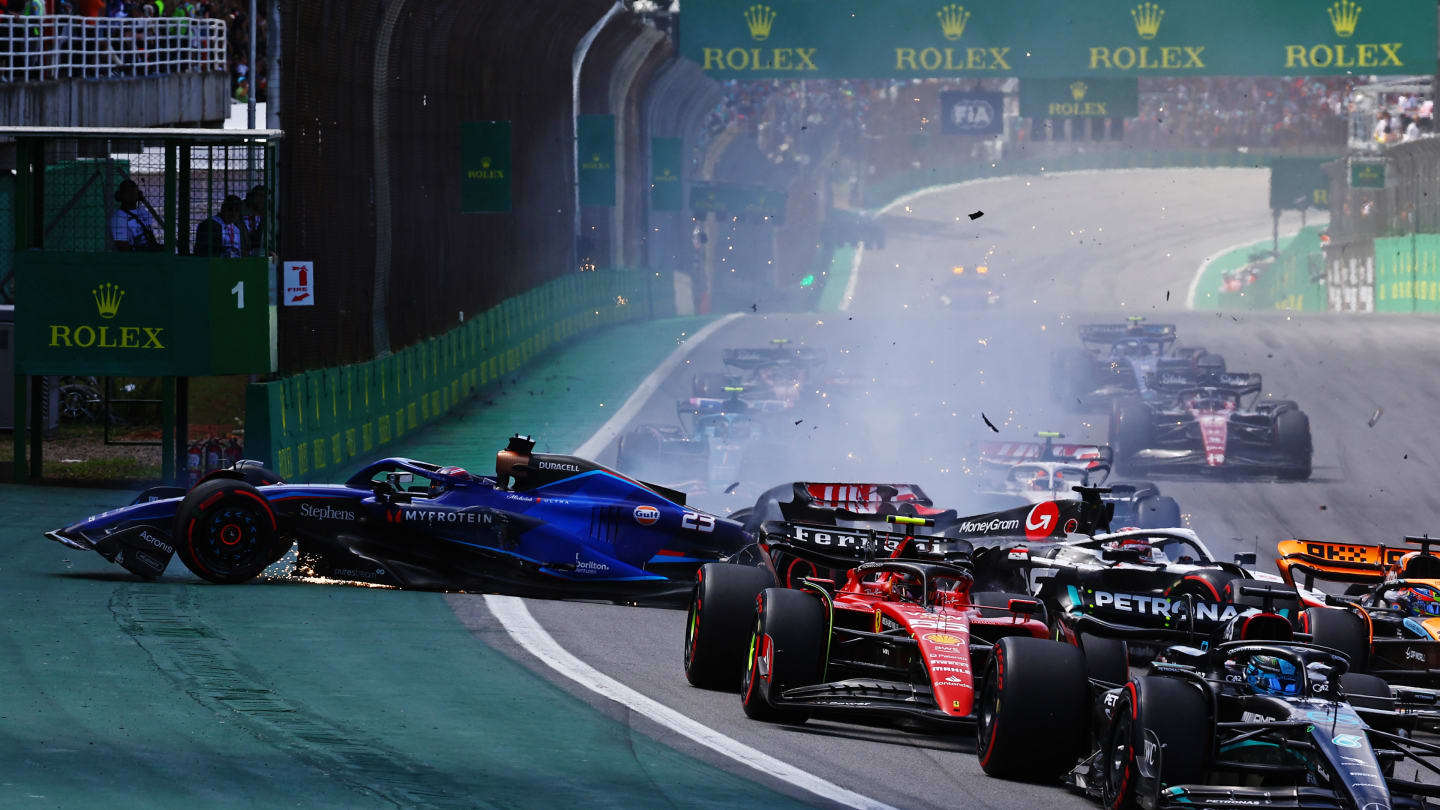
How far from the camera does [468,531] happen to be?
14758 mm

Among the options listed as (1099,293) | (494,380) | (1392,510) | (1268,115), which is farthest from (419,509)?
(1268,115)

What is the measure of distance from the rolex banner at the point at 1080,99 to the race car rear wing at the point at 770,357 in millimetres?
19883

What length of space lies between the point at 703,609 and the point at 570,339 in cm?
2885

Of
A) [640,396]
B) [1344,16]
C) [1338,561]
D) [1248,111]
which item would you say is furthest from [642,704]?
[1248,111]

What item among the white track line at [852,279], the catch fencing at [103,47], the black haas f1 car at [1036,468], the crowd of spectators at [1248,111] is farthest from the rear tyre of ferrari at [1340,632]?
the crowd of spectators at [1248,111]

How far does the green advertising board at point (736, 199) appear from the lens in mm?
60375

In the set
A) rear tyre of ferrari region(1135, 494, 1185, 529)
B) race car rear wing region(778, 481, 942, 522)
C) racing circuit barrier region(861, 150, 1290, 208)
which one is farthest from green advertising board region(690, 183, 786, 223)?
race car rear wing region(778, 481, 942, 522)

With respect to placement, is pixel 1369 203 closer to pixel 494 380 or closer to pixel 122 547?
pixel 494 380

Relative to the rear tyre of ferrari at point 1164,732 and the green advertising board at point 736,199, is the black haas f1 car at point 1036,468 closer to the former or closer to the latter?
the rear tyre of ferrari at point 1164,732

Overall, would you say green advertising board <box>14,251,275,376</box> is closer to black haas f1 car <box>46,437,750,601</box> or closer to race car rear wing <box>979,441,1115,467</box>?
black haas f1 car <box>46,437,750,601</box>

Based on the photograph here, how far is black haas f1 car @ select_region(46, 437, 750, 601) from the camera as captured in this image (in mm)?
14453

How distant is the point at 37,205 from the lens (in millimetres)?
21781

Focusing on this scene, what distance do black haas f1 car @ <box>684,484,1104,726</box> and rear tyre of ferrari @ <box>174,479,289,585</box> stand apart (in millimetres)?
3884

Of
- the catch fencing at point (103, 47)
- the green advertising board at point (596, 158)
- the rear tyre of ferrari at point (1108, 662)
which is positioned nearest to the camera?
the rear tyre of ferrari at point (1108, 662)
